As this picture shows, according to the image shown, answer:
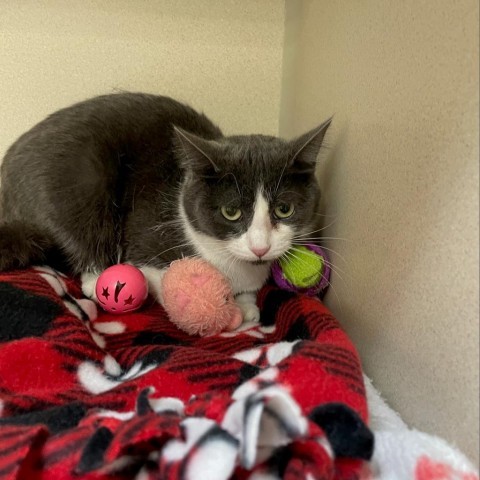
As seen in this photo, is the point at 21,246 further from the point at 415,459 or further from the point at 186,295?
the point at 415,459

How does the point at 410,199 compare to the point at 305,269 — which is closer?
the point at 410,199

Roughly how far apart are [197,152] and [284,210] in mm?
239

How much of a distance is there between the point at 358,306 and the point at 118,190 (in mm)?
734

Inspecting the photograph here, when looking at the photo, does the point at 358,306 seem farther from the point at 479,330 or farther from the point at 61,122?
the point at 61,122

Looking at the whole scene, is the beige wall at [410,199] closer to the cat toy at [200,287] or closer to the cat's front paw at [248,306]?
the cat toy at [200,287]

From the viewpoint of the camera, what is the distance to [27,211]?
4.39ft

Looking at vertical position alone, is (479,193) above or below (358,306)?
above

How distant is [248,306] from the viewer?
1.28 meters

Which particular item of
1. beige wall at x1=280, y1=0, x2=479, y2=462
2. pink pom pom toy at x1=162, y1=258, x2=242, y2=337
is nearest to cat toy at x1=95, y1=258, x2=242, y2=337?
pink pom pom toy at x1=162, y1=258, x2=242, y2=337

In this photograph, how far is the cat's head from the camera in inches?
44.1

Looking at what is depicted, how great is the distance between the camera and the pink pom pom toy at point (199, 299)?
1128 millimetres

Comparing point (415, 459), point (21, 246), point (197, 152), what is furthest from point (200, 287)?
point (415, 459)

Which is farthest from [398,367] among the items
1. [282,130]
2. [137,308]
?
[282,130]

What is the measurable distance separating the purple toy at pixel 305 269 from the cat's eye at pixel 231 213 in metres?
0.16
